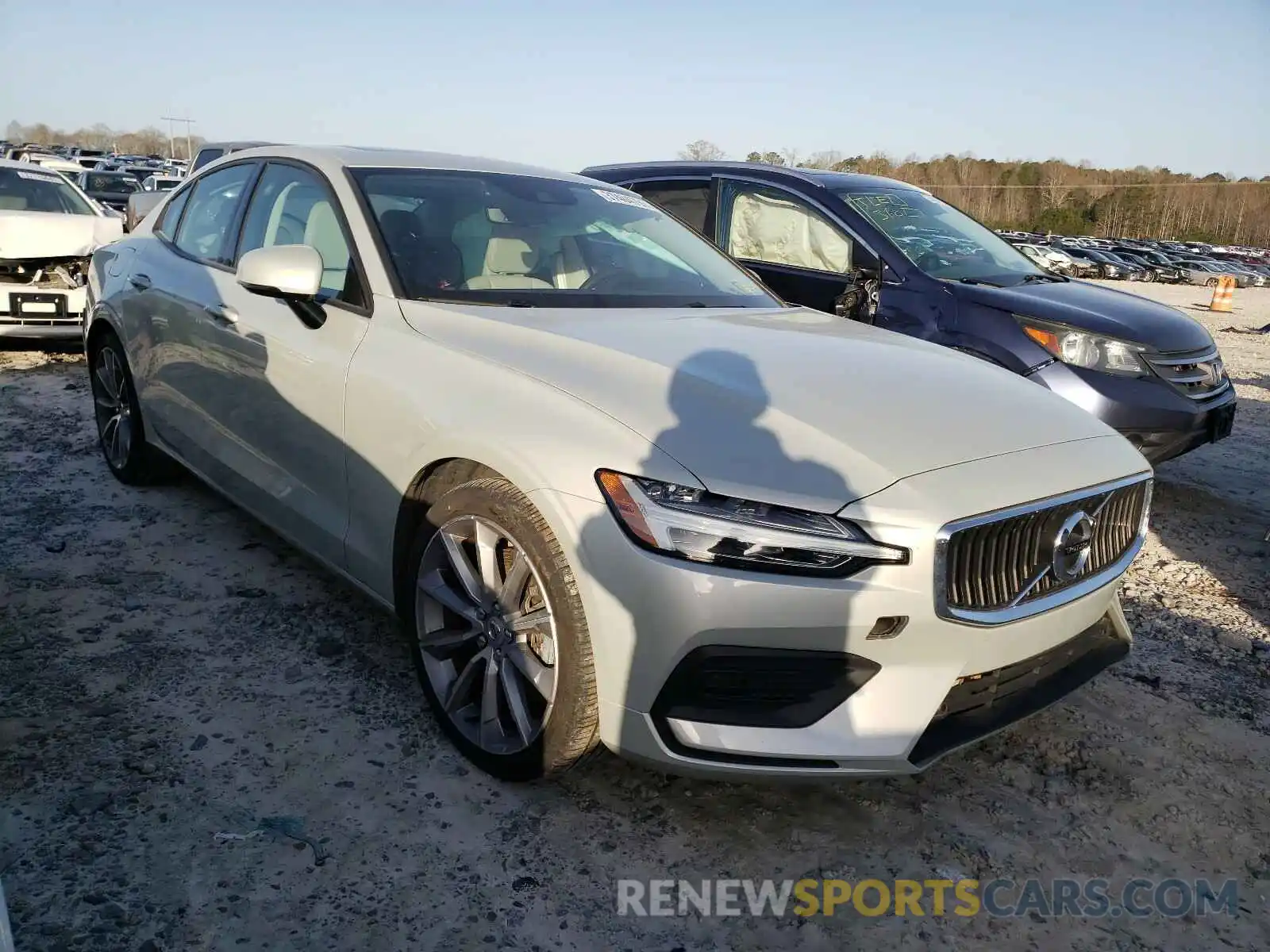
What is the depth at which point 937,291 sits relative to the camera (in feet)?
17.3

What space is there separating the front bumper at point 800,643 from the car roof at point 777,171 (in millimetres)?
4143

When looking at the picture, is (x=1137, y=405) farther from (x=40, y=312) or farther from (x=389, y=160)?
(x=40, y=312)

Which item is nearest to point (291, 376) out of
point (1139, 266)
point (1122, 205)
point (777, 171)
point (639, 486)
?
point (639, 486)

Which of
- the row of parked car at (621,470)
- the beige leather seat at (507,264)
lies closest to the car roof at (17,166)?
the row of parked car at (621,470)

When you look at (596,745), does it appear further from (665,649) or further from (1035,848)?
(1035,848)

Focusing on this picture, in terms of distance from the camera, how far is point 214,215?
4.14 m

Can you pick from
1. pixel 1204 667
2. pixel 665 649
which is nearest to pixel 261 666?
pixel 665 649

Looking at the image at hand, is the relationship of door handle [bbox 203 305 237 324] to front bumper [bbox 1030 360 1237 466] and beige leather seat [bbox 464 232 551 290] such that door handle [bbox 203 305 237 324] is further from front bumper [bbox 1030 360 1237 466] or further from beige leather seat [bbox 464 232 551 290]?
front bumper [bbox 1030 360 1237 466]

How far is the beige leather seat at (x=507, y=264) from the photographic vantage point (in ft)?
10.4

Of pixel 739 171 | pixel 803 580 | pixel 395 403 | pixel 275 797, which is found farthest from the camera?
pixel 739 171

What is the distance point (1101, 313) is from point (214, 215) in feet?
14.5

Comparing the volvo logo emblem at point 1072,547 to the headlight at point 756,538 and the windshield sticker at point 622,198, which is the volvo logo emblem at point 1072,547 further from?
the windshield sticker at point 622,198

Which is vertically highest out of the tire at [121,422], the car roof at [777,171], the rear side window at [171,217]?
the car roof at [777,171]

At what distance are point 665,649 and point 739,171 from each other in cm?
481
